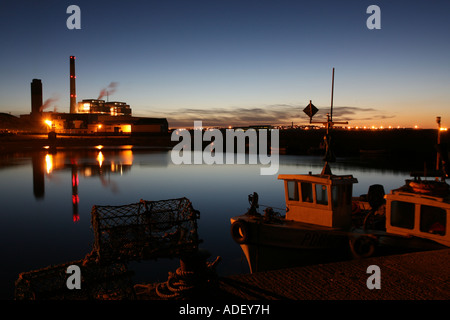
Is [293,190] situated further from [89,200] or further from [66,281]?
[89,200]

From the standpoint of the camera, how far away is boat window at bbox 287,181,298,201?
39.5 feet

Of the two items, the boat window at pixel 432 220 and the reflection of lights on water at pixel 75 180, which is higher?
the boat window at pixel 432 220

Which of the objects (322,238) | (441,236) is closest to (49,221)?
(322,238)

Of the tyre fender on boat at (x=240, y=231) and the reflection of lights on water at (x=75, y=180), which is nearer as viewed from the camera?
the tyre fender on boat at (x=240, y=231)

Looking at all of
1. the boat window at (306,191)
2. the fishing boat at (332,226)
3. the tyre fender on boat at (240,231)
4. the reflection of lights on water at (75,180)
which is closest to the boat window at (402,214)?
the fishing boat at (332,226)

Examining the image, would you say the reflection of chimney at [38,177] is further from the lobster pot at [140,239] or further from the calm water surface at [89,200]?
the lobster pot at [140,239]

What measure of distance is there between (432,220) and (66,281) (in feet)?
33.8

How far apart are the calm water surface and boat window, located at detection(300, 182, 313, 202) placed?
3.78 metres

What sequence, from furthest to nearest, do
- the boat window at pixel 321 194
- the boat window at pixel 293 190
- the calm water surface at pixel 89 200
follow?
the calm water surface at pixel 89 200 < the boat window at pixel 293 190 < the boat window at pixel 321 194

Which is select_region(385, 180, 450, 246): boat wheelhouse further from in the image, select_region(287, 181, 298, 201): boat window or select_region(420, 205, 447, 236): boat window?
select_region(287, 181, 298, 201): boat window

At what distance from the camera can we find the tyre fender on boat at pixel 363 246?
10328 mm

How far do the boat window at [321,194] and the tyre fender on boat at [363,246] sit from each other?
4.94ft
